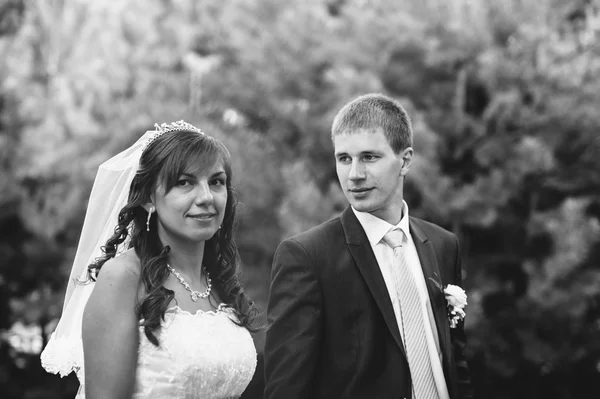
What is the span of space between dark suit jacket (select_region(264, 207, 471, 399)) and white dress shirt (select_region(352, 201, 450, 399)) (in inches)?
1.7

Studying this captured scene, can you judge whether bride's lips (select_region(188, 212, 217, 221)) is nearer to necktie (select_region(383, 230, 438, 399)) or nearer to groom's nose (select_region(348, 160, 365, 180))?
groom's nose (select_region(348, 160, 365, 180))

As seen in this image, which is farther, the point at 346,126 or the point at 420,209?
the point at 420,209

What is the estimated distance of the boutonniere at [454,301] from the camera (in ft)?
12.5

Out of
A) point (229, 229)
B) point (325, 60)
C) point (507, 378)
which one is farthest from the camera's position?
point (325, 60)

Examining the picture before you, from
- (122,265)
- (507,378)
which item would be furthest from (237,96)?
(122,265)

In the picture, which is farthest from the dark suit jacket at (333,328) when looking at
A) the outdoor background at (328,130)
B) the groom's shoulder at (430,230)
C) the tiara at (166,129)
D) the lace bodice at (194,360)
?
the outdoor background at (328,130)

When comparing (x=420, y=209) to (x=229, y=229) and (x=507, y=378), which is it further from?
(x=229, y=229)

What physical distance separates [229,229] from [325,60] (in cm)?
531

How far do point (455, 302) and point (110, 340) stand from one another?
69.4 inches

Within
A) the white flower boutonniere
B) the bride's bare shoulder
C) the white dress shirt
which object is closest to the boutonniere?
the white flower boutonniere

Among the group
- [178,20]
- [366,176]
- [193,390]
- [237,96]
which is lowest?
[193,390]

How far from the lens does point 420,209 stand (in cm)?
749

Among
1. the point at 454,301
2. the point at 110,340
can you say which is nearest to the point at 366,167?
the point at 454,301

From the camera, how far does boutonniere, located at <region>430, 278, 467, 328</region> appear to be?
3.80 meters
